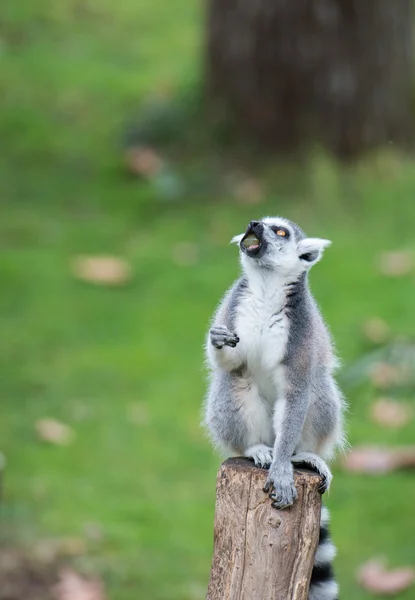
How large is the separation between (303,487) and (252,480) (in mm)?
154

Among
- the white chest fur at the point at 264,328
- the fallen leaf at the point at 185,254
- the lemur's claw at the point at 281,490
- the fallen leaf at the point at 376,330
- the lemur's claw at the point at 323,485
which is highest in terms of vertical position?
the fallen leaf at the point at 185,254

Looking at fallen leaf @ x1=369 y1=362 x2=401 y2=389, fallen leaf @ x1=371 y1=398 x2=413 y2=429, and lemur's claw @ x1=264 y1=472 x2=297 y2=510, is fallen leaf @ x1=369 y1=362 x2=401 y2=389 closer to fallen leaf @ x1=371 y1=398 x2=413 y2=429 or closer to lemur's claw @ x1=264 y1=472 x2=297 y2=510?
fallen leaf @ x1=371 y1=398 x2=413 y2=429

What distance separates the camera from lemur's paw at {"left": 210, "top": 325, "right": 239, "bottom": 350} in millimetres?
3713

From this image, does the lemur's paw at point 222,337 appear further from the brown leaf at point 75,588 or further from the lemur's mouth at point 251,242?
the brown leaf at point 75,588

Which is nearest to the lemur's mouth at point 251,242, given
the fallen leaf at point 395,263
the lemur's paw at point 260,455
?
the lemur's paw at point 260,455

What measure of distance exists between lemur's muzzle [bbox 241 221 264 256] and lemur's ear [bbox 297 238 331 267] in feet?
0.49

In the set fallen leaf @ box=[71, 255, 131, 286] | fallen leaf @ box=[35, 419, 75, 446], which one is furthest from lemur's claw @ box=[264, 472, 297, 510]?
fallen leaf @ box=[71, 255, 131, 286]

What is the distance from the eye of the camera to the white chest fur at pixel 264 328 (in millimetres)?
3844

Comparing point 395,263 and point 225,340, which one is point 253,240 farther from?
point 395,263

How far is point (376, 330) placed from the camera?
7871 millimetres

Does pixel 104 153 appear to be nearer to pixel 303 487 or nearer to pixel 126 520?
pixel 126 520

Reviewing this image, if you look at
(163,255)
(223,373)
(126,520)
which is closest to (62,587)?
(126,520)

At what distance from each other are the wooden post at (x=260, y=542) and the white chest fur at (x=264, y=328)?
43 centimetres

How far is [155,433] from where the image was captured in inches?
275
